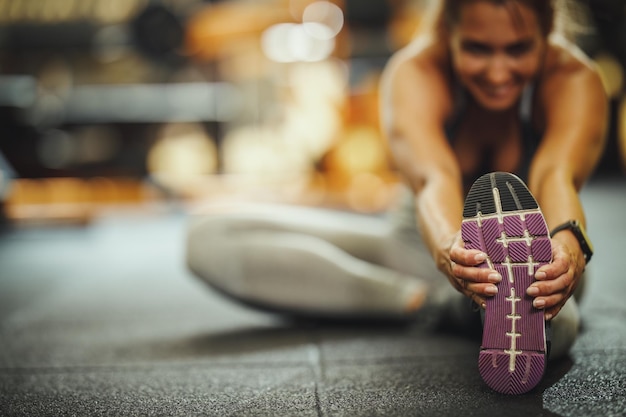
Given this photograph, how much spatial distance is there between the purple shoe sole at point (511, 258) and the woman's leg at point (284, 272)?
427 millimetres

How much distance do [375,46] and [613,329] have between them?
395 centimetres

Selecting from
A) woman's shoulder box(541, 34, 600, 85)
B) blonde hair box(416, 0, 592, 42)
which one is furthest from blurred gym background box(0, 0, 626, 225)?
woman's shoulder box(541, 34, 600, 85)

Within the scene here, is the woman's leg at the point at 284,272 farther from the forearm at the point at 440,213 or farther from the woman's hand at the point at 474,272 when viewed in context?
the woman's hand at the point at 474,272

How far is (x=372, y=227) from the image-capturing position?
1.28 m

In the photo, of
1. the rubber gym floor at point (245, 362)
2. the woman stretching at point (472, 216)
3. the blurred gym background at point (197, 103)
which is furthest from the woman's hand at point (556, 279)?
the blurred gym background at point (197, 103)

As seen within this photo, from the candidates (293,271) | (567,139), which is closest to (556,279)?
(567,139)

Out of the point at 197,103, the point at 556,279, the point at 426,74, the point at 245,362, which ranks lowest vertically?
the point at 197,103

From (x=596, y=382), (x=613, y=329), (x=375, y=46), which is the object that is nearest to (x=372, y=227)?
(x=613, y=329)

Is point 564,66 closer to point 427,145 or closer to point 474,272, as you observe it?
point 427,145

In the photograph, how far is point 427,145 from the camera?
3.06ft

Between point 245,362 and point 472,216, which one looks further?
point 245,362

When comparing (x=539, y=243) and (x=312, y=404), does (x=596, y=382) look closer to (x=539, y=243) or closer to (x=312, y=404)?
(x=539, y=243)

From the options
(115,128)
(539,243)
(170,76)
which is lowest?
(115,128)

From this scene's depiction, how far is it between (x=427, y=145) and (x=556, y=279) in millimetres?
308
